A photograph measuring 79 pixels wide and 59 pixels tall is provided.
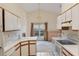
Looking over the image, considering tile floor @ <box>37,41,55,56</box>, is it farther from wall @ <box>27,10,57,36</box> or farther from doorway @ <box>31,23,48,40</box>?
wall @ <box>27,10,57,36</box>

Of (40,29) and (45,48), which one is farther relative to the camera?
(45,48)

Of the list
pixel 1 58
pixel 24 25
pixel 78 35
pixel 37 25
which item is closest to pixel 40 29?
pixel 37 25

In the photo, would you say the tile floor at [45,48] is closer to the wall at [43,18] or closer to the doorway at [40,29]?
the doorway at [40,29]

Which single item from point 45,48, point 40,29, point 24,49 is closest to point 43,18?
point 40,29

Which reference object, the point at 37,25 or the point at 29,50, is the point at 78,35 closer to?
the point at 37,25

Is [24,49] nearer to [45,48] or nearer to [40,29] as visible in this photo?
[45,48]

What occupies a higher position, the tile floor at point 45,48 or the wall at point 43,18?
the wall at point 43,18

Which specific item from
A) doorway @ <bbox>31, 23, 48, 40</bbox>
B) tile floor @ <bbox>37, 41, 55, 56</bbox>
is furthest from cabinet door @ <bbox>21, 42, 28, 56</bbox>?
doorway @ <bbox>31, 23, 48, 40</bbox>

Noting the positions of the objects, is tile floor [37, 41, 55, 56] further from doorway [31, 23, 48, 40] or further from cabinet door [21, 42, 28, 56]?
cabinet door [21, 42, 28, 56]

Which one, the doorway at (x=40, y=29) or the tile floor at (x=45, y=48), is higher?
the doorway at (x=40, y=29)

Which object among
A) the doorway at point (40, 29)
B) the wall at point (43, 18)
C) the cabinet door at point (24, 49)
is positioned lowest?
the cabinet door at point (24, 49)

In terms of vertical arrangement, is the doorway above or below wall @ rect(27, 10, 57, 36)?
below

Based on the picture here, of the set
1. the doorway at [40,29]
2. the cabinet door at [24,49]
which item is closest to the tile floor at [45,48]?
the doorway at [40,29]

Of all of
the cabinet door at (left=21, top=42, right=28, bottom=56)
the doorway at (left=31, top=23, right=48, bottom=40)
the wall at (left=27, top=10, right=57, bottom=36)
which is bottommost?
the cabinet door at (left=21, top=42, right=28, bottom=56)
